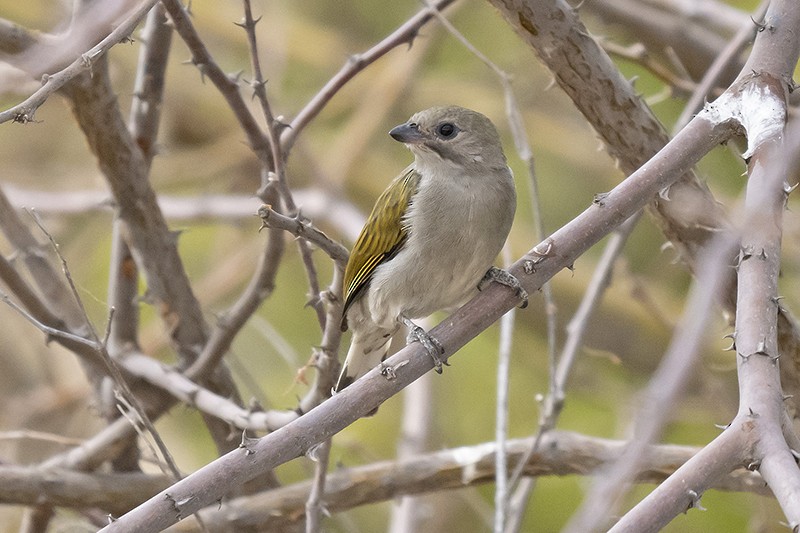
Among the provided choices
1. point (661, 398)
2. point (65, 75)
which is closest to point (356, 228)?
point (65, 75)

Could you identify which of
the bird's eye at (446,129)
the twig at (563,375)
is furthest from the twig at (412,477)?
the bird's eye at (446,129)

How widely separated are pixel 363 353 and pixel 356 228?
5.63ft

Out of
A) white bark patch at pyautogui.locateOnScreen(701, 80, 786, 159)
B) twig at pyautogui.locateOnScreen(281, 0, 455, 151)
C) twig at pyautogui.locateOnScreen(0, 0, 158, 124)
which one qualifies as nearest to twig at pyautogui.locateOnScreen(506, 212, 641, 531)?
twig at pyautogui.locateOnScreen(281, 0, 455, 151)

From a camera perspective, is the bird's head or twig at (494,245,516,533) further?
the bird's head

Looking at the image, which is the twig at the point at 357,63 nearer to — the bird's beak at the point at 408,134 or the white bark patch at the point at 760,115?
the bird's beak at the point at 408,134

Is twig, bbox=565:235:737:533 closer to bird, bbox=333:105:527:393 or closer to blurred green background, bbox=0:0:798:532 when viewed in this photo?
bird, bbox=333:105:527:393

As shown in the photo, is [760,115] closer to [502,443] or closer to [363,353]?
[502,443]

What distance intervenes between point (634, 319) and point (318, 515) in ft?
10.7

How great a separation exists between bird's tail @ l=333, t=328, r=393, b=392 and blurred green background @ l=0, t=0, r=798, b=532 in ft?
6.05

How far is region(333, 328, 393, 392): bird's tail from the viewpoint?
11.6 feet

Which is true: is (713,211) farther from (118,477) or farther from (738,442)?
(118,477)

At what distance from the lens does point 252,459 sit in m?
2.11

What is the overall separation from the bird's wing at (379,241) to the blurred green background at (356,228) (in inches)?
78.2

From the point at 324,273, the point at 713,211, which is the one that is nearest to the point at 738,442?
the point at 713,211
